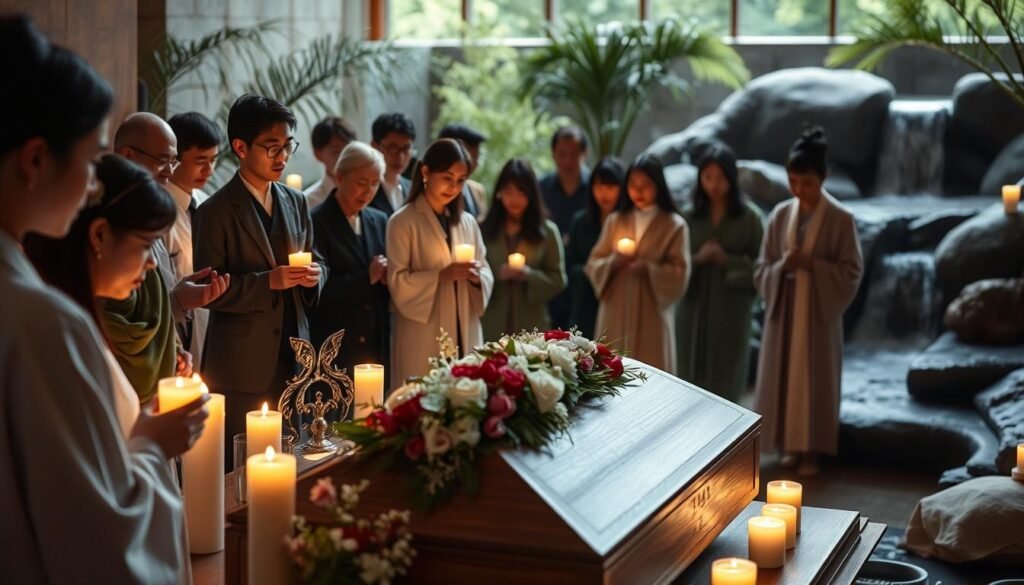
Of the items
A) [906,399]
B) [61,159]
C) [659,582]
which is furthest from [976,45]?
[61,159]

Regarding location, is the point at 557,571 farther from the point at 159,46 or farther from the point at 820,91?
the point at 820,91

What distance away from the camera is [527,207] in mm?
6691

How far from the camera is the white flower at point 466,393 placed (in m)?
2.90

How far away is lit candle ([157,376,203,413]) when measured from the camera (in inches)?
106

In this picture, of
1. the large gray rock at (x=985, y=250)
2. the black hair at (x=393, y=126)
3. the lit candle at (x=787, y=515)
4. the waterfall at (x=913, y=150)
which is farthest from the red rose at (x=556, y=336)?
the waterfall at (x=913, y=150)

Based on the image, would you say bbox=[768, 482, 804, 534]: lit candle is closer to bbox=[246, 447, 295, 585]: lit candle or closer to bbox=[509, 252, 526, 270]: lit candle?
bbox=[246, 447, 295, 585]: lit candle

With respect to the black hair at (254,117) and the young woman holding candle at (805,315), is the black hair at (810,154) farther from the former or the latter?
the black hair at (254,117)

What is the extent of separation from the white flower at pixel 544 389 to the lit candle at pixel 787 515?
0.94 meters

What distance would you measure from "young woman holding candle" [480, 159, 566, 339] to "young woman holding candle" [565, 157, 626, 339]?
0.57m

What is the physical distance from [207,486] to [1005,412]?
4690 mm

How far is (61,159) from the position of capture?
2.22 m

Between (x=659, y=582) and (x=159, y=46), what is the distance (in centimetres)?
615

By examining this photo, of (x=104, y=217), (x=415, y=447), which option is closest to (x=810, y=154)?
(x=415, y=447)

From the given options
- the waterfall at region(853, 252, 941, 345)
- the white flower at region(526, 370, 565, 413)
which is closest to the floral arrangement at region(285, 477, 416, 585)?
the white flower at region(526, 370, 565, 413)
